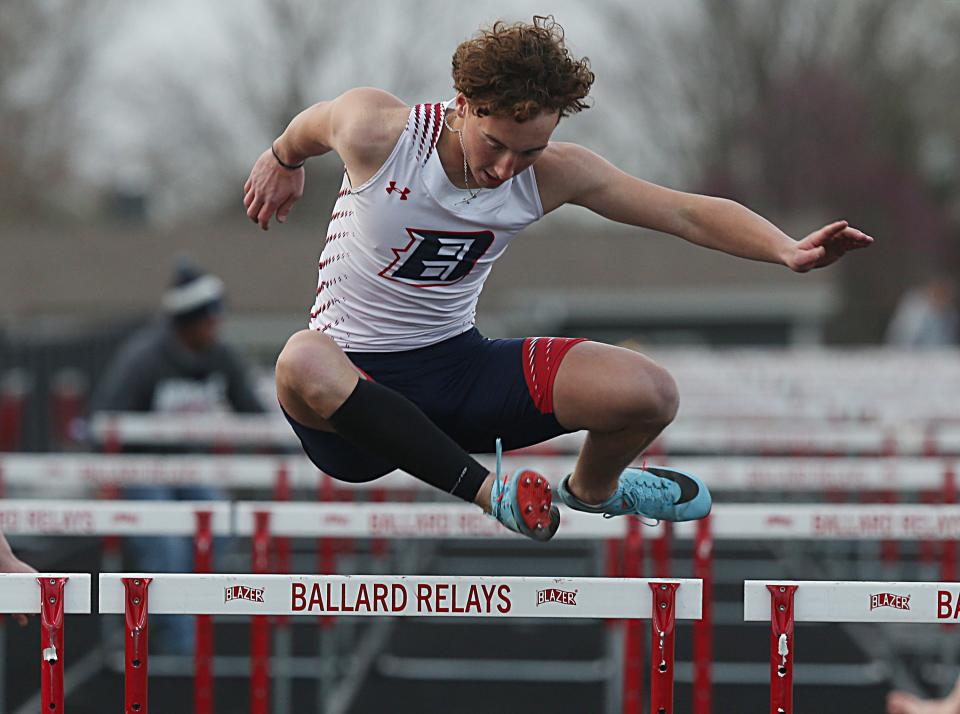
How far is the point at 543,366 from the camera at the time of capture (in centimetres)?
411

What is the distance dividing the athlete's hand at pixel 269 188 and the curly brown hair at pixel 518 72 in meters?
0.71

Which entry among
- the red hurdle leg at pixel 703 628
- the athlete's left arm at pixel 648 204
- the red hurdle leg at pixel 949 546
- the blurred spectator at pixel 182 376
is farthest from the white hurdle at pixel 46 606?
the blurred spectator at pixel 182 376

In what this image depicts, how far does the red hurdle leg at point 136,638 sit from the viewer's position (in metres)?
3.39

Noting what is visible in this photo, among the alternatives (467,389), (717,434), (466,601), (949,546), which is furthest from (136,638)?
(717,434)

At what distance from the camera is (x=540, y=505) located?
3.62 metres

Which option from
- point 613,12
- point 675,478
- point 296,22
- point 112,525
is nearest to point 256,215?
point 112,525

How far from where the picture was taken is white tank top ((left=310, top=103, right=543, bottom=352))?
388 centimetres

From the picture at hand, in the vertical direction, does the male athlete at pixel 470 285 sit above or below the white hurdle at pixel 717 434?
Answer: above

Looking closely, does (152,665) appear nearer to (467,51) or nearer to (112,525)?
(112,525)

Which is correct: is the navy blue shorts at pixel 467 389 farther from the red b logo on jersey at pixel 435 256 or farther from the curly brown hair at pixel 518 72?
the curly brown hair at pixel 518 72

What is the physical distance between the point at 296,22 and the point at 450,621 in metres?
32.4

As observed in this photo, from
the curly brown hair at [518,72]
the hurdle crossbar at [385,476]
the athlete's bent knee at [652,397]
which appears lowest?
the hurdle crossbar at [385,476]

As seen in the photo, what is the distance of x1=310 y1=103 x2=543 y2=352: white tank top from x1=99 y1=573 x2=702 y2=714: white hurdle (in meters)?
0.86

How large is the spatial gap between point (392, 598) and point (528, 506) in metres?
0.40
